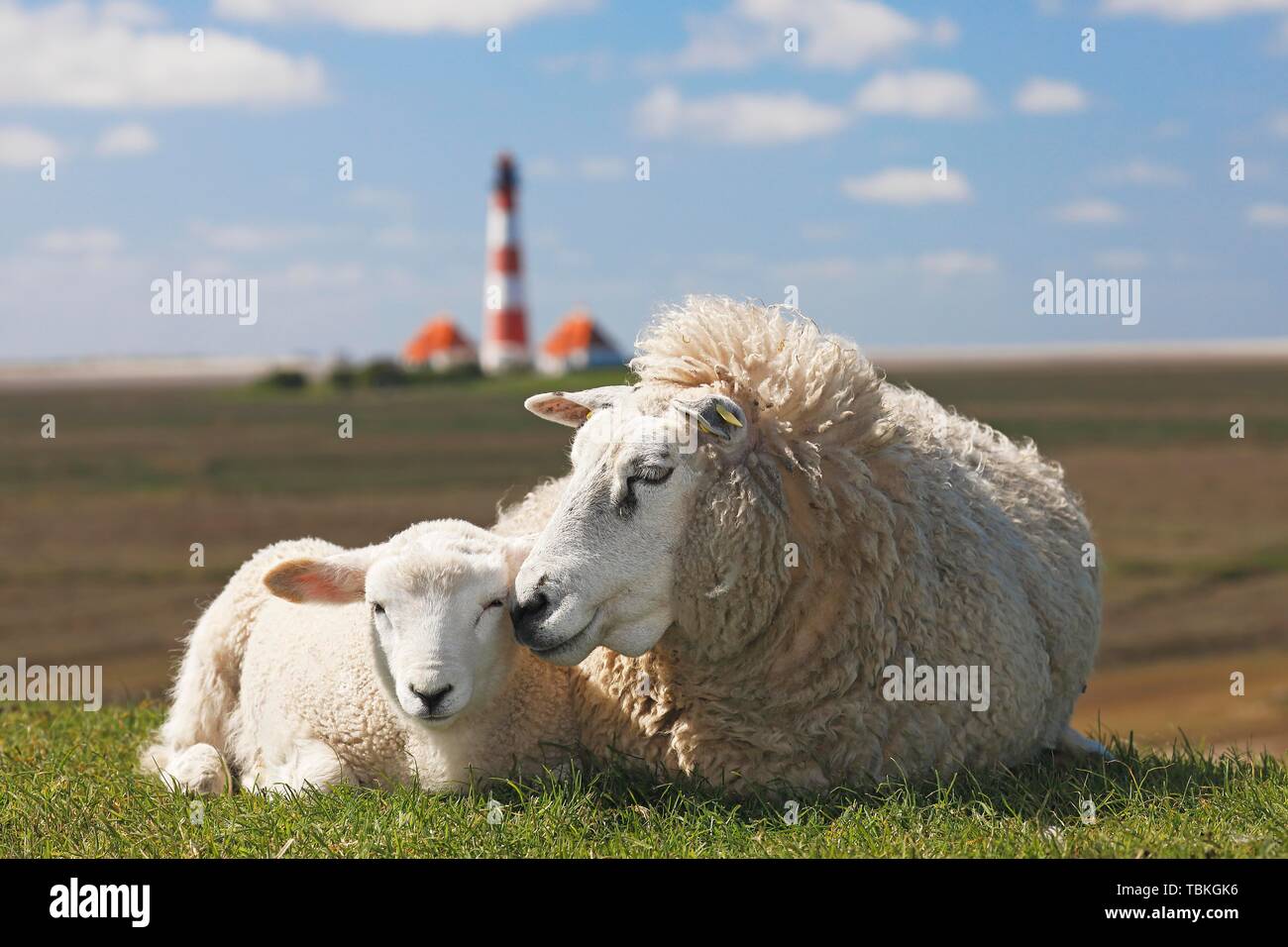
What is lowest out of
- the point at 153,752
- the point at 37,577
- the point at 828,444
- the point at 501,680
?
the point at 37,577

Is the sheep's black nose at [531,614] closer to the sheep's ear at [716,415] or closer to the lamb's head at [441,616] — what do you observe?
the lamb's head at [441,616]

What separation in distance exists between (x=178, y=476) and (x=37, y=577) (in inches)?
535

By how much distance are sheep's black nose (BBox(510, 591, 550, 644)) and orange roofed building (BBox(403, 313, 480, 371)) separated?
86.3 meters

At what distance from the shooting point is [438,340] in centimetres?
9350

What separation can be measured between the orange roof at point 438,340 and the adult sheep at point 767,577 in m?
88.2

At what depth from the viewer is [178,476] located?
32.4m

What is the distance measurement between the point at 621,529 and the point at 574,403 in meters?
0.73

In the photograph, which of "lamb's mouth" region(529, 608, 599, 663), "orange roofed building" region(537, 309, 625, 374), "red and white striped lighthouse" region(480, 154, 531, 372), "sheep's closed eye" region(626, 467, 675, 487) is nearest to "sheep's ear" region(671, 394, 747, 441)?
"sheep's closed eye" region(626, 467, 675, 487)

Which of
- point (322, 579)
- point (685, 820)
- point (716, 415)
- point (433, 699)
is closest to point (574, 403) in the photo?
point (716, 415)

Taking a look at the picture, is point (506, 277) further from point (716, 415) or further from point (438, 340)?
point (716, 415)

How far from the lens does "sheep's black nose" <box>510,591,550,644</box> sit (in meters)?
4.70

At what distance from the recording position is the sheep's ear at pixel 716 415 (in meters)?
4.91
